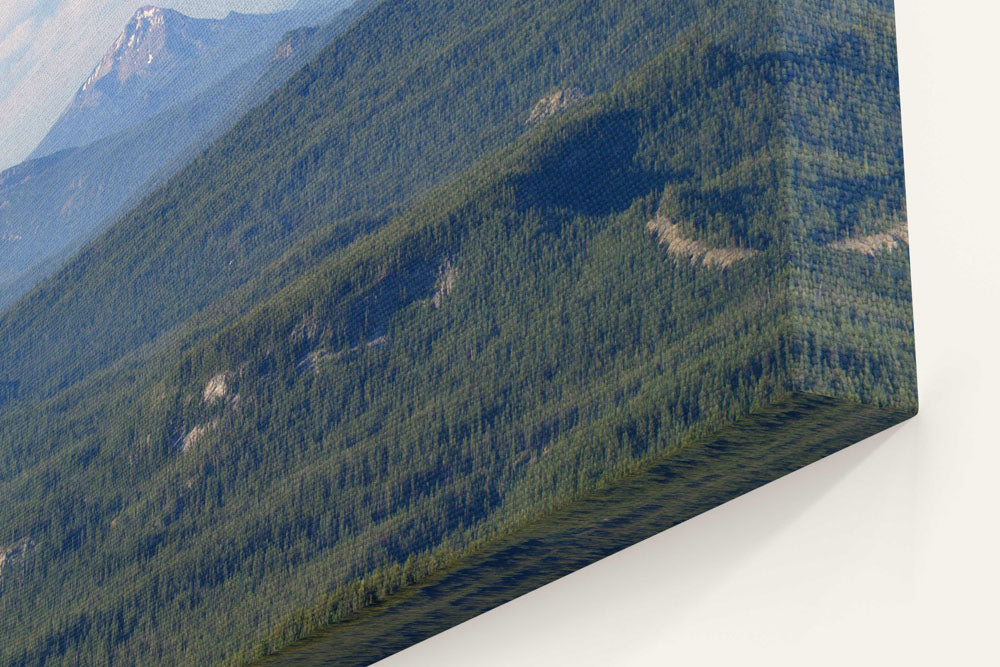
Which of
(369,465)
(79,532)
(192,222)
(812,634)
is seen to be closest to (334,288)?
(369,465)

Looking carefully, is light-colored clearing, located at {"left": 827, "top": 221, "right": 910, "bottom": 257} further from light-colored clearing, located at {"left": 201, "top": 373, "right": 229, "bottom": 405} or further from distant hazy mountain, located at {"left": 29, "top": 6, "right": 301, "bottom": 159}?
distant hazy mountain, located at {"left": 29, "top": 6, "right": 301, "bottom": 159}

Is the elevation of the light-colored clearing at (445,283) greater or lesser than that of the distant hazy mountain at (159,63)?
lesser

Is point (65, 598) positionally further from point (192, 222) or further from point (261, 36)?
point (261, 36)

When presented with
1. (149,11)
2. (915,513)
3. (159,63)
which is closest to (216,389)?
(159,63)

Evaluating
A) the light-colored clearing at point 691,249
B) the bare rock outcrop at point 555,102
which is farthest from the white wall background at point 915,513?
the bare rock outcrop at point 555,102

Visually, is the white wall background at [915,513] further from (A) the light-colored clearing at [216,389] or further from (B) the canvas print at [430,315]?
(A) the light-colored clearing at [216,389]

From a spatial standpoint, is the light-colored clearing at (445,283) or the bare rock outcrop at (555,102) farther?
the light-colored clearing at (445,283)

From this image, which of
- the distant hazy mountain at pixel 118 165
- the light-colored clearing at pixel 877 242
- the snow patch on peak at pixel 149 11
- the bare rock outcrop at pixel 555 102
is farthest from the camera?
the snow patch on peak at pixel 149 11
